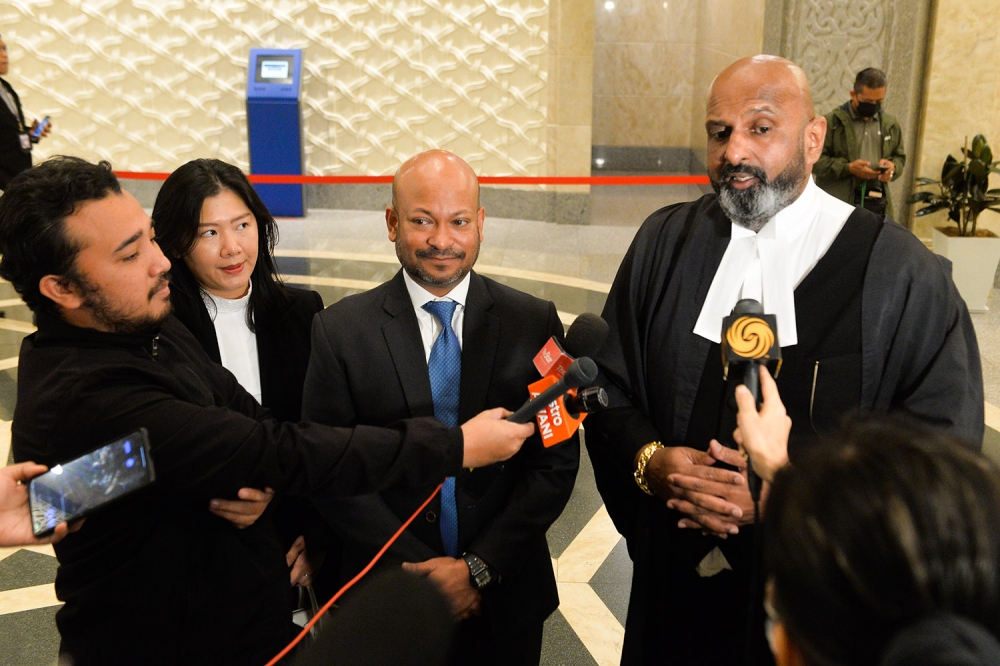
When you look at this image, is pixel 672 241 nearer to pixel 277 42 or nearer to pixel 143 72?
pixel 277 42

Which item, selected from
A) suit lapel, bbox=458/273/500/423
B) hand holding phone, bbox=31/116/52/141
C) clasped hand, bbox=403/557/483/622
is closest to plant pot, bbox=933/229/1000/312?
suit lapel, bbox=458/273/500/423

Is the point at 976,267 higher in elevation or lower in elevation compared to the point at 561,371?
lower

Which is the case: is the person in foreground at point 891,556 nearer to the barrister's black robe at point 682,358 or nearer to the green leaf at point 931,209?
the barrister's black robe at point 682,358

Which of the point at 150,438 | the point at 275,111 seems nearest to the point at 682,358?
the point at 150,438

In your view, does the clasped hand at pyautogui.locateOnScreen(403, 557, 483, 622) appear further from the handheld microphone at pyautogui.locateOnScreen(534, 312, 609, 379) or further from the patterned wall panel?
the patterned wall panel

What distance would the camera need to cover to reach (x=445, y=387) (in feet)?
7.17

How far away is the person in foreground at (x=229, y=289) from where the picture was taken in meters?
2.58

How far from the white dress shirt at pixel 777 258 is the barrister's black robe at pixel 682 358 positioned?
1.6 inches

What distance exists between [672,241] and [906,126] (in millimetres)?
6302

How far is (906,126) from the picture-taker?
7523mm

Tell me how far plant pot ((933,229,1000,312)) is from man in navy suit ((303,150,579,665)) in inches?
224

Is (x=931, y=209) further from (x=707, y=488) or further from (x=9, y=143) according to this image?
(x=9, y=143)

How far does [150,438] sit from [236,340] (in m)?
1.01

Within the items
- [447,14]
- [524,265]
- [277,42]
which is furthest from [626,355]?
[277,42]
